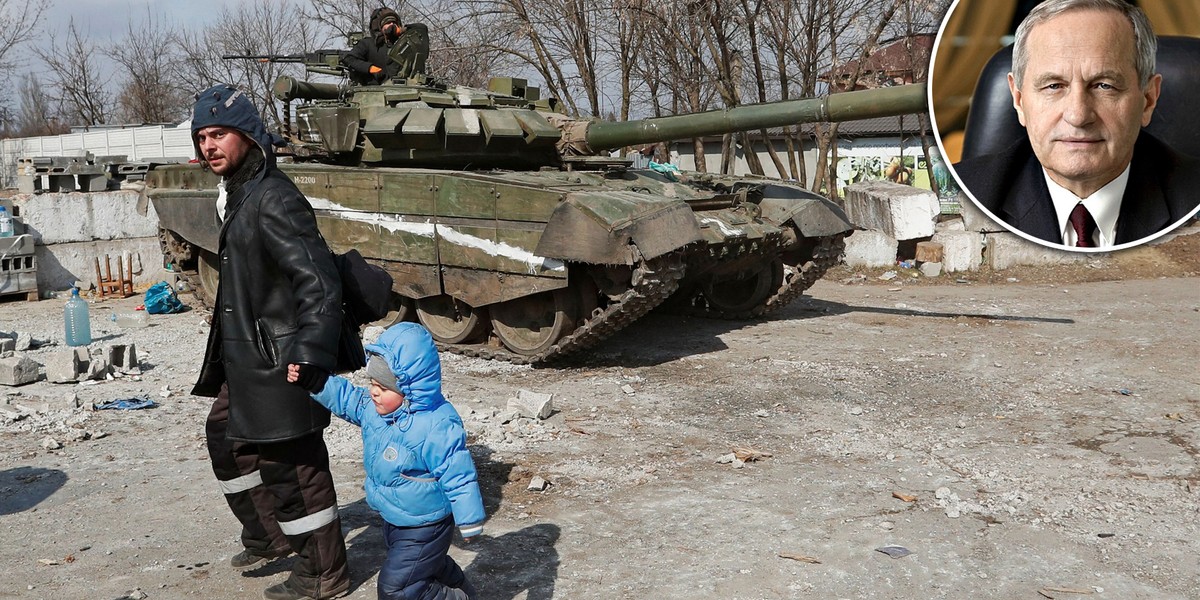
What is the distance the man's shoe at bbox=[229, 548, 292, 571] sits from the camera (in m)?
4.46

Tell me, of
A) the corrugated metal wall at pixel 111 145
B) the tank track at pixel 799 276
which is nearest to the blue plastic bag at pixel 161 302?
the tank track at pixel 799 276

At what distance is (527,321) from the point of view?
368 inches

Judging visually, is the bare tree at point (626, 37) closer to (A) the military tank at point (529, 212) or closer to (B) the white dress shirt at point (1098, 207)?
(A) the military tank at point (529, 212)

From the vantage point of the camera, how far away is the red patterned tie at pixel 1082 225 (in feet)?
4.72

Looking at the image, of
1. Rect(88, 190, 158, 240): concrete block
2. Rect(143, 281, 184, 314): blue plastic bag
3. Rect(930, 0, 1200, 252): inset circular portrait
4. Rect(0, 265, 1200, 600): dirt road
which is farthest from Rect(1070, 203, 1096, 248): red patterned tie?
Rect(88, 190, 158, 240): concrete block

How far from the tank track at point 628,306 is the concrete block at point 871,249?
7.00 meters

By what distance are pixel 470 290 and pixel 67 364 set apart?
10.4 feet

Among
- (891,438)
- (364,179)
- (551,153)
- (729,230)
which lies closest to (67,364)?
(364,179)

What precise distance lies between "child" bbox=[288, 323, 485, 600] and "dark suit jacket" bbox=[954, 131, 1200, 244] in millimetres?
2347

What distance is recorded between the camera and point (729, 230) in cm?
891

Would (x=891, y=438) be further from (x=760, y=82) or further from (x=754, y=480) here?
(x=760, y=82)

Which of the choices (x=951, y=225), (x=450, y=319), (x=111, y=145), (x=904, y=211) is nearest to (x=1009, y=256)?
(x=951, y=225)

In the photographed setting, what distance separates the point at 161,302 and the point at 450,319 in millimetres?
4478

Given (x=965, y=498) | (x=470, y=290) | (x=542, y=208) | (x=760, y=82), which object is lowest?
(x=965, y=498)
